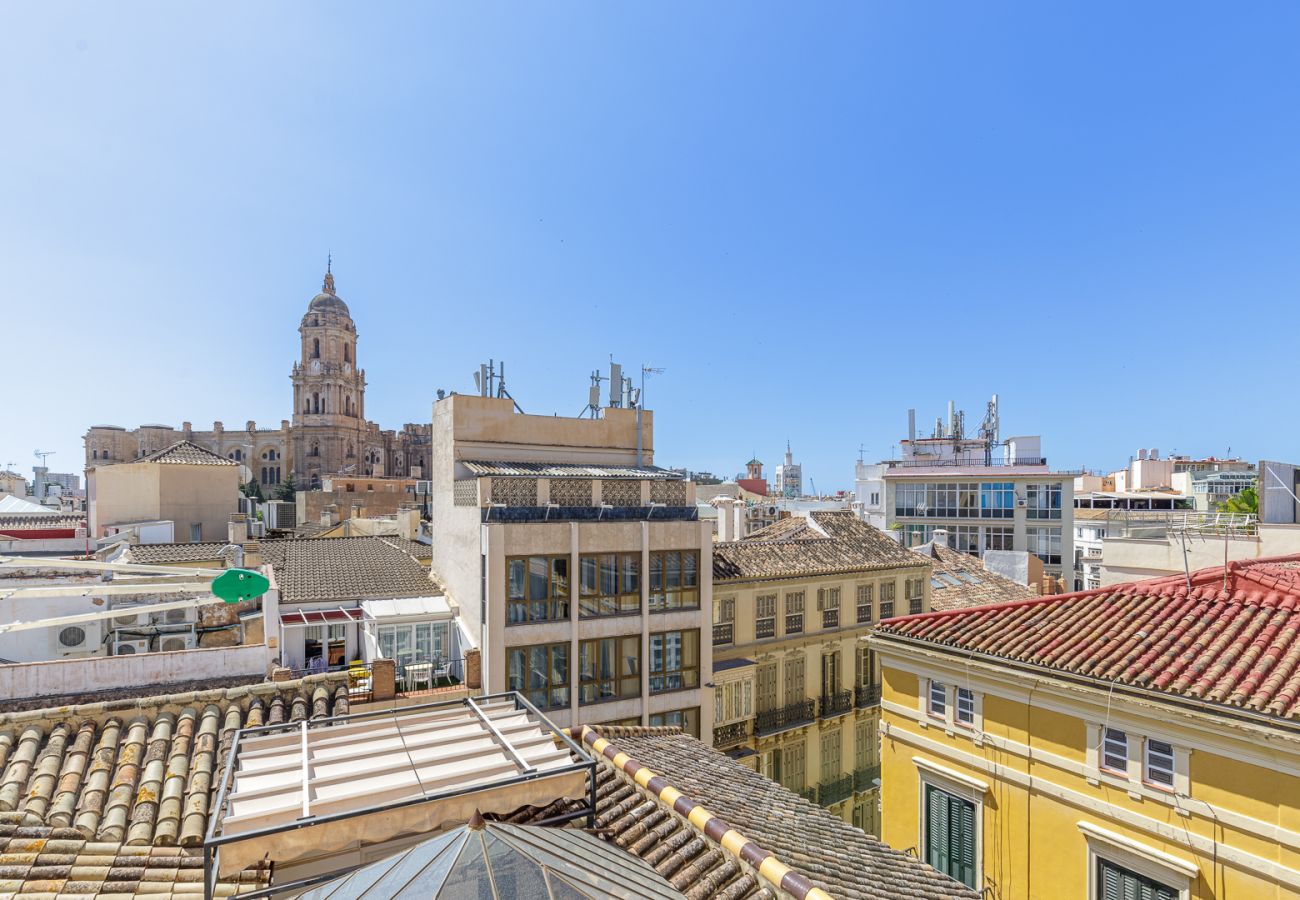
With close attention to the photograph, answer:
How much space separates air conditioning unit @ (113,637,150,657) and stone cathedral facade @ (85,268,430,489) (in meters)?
106

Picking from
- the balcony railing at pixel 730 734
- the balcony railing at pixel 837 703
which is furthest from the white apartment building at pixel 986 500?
the balcony railing at pixel 730 734

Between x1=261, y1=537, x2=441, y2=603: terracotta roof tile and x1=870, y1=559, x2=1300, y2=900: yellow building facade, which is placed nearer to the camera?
x1=870, y1=559, x2=1300, y2=900: yellow building facade

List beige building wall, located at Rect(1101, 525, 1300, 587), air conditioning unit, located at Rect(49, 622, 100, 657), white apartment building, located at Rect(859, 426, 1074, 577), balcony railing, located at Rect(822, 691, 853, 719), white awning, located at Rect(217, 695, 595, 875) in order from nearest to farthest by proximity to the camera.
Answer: white awning, located at Rect(217, 695, 595, 875)
beige building wall, located at Rect(1101, 525, 1300, 587)
air conditioning unit, located at Rect(49, 622, 100, 657)
balcony railing, located at Rect(822, 691, 853, 719)
white apartment building, located at Rect(859, 426, 1074, 577)

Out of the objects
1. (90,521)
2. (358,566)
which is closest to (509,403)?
(358,566)

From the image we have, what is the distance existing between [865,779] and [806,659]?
4.84m

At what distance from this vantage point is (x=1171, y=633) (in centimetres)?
922

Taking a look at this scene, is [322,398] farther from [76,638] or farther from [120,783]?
[120,783]

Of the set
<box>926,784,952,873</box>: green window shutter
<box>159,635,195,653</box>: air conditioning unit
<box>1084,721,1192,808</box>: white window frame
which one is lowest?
<box>926,784,952,873</box>: green window shutter

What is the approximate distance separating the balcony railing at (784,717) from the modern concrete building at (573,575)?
9.88ft

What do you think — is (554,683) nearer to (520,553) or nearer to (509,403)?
(520,553)

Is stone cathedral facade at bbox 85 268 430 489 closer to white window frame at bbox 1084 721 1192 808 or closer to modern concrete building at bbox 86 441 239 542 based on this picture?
modern concrete building at bbox 86 441 239 542

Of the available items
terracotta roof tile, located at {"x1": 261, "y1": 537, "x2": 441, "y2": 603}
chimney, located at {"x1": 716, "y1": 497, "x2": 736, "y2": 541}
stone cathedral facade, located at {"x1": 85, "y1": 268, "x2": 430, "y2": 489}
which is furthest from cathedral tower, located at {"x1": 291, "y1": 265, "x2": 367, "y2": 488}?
chimney, located at {"x1": 716, "y1": 497, "x2": 736, "y2": 541}

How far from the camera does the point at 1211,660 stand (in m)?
8.32

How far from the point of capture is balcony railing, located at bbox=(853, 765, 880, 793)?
21.4m
